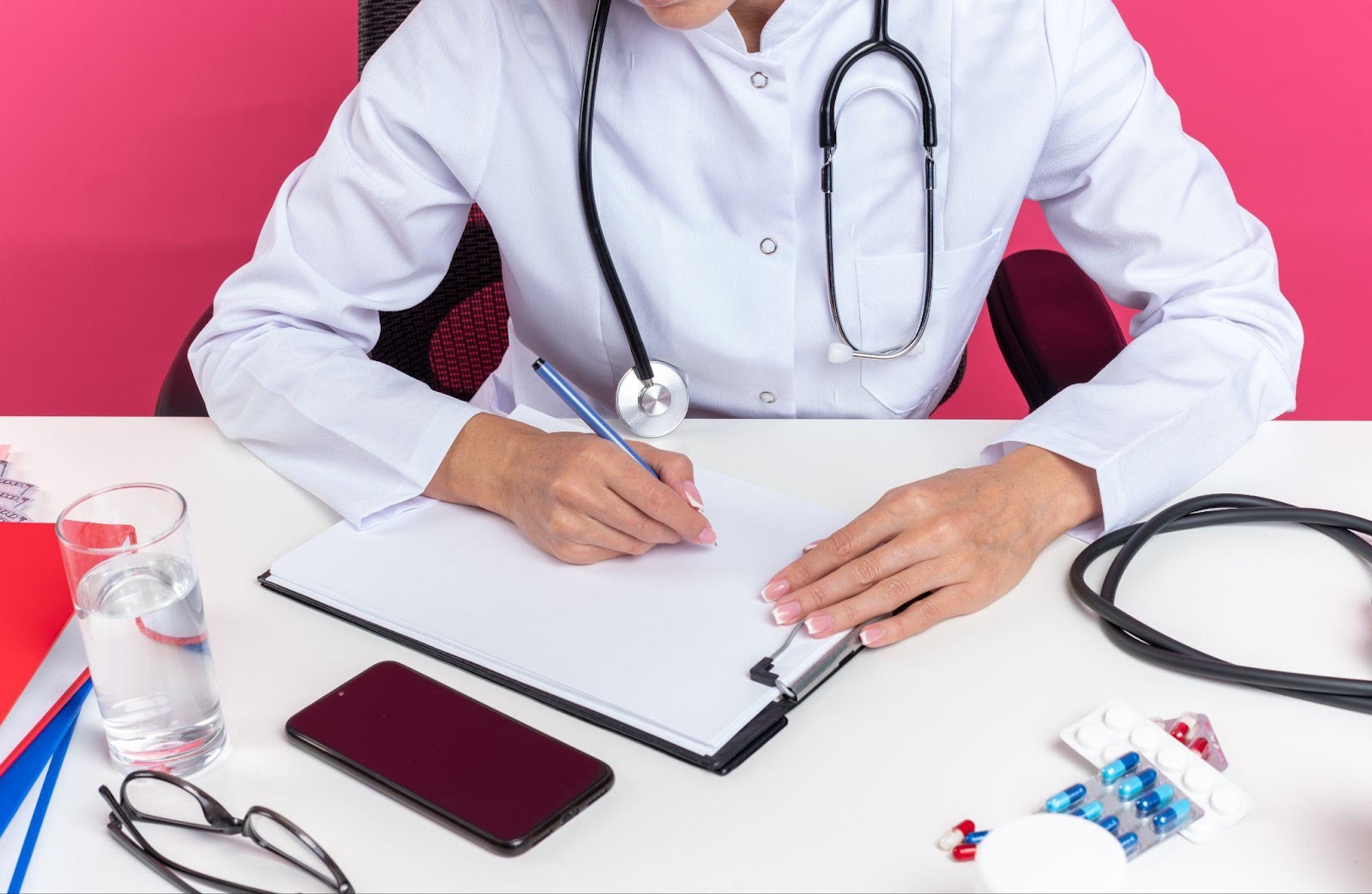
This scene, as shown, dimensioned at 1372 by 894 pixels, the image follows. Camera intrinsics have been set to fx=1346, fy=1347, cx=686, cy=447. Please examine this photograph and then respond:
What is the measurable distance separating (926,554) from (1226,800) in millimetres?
273

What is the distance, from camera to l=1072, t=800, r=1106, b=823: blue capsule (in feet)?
2.56

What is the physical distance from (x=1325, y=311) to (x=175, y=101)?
2.16m

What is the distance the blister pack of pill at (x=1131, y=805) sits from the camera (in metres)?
0.77

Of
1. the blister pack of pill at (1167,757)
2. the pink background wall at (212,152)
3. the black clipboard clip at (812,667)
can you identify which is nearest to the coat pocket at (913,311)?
the black clipboard clip at (812,667)

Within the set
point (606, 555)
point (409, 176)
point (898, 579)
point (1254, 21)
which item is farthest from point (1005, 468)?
point (1254, 21)

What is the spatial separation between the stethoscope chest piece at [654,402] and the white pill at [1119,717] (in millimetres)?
495

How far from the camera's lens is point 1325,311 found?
2531mm

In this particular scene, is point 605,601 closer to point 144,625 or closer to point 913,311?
point 144,625

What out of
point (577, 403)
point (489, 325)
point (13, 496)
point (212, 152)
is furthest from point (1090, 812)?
point (212, 152)

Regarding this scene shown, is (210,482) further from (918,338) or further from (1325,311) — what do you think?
(1325,311)

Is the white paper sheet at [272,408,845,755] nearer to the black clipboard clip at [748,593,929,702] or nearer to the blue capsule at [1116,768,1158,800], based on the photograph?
the black clipboard clip at [748,593,929,702]

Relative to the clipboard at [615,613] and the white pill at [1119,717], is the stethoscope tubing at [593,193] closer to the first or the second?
the clipboard at [615,613]

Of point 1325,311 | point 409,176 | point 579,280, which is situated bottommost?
point 1325,311

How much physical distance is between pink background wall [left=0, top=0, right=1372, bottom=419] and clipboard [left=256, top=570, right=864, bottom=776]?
5.64 feet
